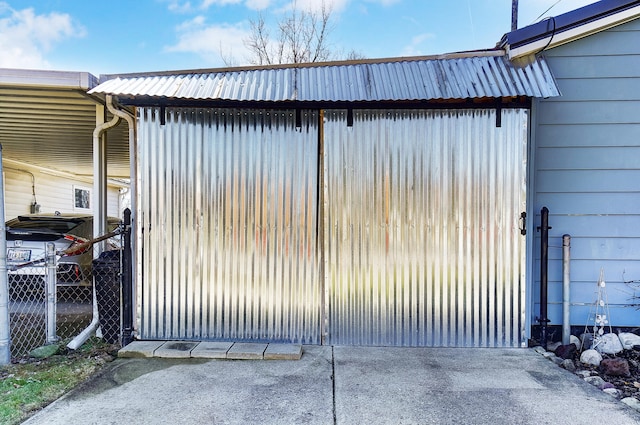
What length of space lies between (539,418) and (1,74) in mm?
5704

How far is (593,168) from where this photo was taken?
3.79 m

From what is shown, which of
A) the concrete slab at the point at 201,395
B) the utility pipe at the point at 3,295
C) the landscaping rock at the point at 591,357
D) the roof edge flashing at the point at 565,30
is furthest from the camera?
the roof edge flashing at the point at 565,30

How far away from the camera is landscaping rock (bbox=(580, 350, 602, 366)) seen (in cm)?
327

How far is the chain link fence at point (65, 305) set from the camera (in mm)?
3637

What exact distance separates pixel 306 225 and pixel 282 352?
1207mm

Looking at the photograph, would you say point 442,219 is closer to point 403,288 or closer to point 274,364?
point 403,288

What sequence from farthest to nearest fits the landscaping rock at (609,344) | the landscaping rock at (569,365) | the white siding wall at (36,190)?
the white siding wall at (36,190), the landscaping rock at (609,344), the landscaping rock at (569,365)

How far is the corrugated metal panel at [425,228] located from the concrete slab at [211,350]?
3.39 ft

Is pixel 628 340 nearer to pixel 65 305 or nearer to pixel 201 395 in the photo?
pixel 201 395

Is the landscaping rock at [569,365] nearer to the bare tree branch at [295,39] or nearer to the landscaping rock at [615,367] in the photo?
the landscaping rock at [615,367]

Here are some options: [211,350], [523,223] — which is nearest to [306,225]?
[211,350]

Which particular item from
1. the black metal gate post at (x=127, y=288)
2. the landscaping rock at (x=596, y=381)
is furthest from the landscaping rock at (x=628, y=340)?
the black metal gate post at (x=127, y=288)

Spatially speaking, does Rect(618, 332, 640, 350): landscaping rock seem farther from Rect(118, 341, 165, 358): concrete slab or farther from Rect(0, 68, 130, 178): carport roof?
Rect(0, 68, 130, 178): carport roof

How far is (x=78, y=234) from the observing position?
219 inches
